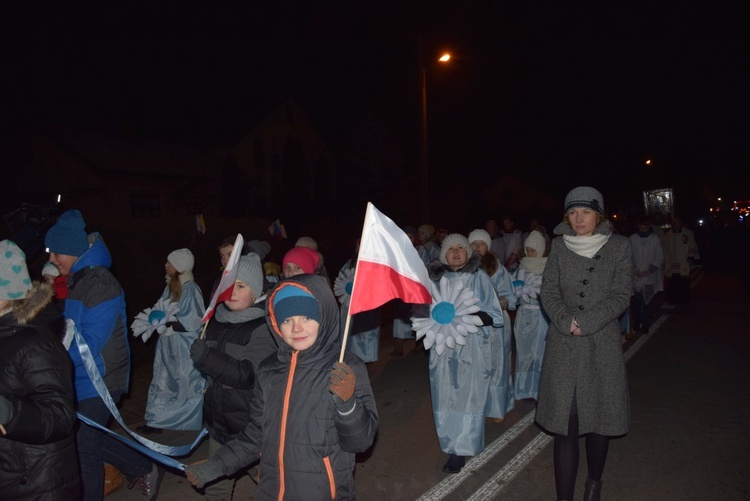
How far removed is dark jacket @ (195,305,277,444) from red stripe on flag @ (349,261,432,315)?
2.61 feet

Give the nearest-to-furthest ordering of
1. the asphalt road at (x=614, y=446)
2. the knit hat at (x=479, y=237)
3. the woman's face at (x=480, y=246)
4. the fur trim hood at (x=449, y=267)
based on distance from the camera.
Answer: the asphalt road at (x=614, y=446), the fur trim hood at (x=449, y=267), the woman's face at (x=480, y=246), the knit hat at (x=479, y=237)

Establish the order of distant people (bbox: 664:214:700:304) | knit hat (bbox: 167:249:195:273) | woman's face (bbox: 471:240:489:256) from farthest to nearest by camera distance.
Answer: distant people (bbox: 664:214:700:304), woman's face (bbox: 471:240:489:256), knit hat (bbox: 167:249:195:273)

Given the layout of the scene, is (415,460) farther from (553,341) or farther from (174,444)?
(174,444)

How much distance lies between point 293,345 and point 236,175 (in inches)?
1081

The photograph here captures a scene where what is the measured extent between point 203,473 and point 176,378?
3.46 meters

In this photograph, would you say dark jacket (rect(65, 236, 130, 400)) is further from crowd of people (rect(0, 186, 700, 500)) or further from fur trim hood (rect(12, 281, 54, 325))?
fur trim hood (rect(12, 281, 54, 325))

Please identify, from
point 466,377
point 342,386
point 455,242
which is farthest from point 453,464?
point 342,386

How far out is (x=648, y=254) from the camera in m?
10.4

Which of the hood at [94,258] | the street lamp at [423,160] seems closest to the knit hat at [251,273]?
the hood at [94,258]

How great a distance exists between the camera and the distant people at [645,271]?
10.2 metres

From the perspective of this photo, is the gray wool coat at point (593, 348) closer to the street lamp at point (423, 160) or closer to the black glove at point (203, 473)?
the black glove at point (203, 473)

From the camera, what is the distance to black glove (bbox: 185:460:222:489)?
97.8 inches

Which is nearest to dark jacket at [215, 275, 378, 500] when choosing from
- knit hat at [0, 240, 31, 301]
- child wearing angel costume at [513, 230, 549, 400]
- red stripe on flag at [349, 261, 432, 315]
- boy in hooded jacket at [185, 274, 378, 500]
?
boy in hooded jacket at [185, 274, 378, 500]

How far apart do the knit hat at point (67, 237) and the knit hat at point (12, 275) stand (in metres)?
1.27
